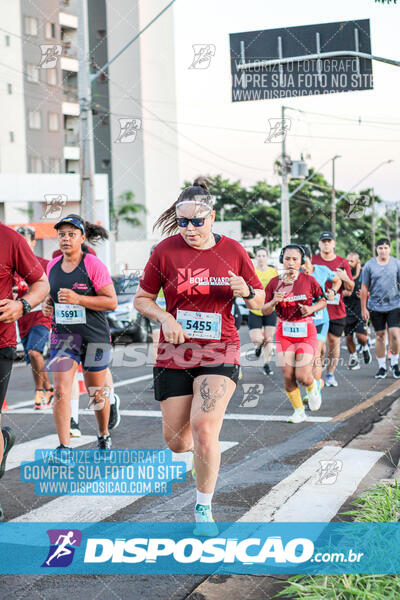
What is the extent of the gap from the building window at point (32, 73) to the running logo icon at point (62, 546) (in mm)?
53436

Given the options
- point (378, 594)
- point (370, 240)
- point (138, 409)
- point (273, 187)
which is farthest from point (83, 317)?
point (370, 240)

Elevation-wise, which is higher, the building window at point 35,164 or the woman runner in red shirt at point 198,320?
the building window at point 35,164

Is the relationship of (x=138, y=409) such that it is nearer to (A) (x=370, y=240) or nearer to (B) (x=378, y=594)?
(B) (x=378, y=594)

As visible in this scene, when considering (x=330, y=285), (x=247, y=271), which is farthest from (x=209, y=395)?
(x=330, y=285)

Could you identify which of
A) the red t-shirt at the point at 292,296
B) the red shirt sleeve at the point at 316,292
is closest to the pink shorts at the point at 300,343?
the red t-shirt at the point at 292,296

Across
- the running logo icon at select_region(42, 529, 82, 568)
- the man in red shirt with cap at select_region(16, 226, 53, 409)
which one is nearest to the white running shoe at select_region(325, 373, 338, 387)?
the man in red shirt with cap at select_region(16, 226, 53, 409)

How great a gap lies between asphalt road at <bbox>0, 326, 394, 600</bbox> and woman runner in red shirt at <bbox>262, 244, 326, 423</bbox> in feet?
1.34

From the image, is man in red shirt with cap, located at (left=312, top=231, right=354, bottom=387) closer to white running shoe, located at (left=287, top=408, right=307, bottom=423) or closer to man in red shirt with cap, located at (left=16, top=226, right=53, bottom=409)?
white running shoe, located at (left=287, top=408, right=307, bottom=423)

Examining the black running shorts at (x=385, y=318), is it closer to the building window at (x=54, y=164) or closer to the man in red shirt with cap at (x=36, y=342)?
the man in red shirt with cap at (x=36, y=342)

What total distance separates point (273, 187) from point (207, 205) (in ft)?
183

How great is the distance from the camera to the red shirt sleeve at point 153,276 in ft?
15.5

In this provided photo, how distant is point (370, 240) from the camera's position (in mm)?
76062

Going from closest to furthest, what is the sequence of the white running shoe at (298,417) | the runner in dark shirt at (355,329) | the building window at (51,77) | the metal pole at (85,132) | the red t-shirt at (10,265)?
the red t-shirt at (10,265)
the white running shoe at (298,417)
the runner in dark shirt at (355,329)
the metal pole at (85,132)
the building window at (51,77)

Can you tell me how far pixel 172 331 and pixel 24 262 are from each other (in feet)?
3.78
